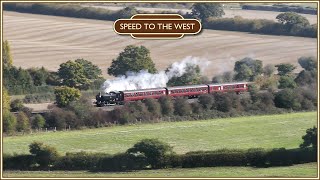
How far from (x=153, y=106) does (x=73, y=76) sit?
10.4 meters

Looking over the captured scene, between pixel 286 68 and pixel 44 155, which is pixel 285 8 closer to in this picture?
pixel 286 68

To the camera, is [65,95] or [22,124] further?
[65,95]

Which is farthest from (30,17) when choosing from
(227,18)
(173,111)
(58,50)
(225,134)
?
(225,134)

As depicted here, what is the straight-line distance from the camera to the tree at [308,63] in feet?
234

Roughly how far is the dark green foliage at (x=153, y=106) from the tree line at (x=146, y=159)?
40.2 ft

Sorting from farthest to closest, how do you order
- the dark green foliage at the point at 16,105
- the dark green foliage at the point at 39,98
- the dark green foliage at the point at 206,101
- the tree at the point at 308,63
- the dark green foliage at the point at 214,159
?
the tree at the point at 308,63, the dark green foliage at the point at 39,98, the dark green foliage at the point at 206,101, the dark green foliage at the point at 16,105, the dark green foliage at the point at 214,159

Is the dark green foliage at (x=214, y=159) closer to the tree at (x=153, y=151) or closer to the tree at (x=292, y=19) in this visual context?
the tree at (x=153, y=151)

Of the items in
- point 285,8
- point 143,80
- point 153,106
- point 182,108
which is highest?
point 285,8

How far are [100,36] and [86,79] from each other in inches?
796

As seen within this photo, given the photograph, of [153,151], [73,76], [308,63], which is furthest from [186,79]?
[153,151]

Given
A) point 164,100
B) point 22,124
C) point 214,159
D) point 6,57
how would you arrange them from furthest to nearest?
1. point 6,57
2. point 164,100
3. point 22,124
4. point 214,159

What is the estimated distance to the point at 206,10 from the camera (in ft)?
258

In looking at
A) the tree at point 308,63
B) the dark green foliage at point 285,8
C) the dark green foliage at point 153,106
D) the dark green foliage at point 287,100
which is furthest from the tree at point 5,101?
the dark green foliage at point 285,8

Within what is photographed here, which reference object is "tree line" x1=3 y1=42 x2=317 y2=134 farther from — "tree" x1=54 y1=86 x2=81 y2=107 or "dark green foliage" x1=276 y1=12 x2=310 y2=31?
"dark green foliage" x1=276 y1=12 x2=310 y2=31
